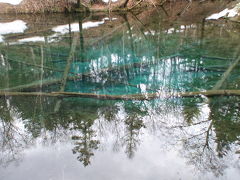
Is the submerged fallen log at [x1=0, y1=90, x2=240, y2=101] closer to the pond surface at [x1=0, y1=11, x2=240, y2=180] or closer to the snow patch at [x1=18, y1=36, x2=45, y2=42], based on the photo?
the pond surface at [x1=0, y1=11, x2=240, y2=180]

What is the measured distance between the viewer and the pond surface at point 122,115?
4488mm

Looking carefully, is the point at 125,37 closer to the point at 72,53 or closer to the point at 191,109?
the point at 72,53

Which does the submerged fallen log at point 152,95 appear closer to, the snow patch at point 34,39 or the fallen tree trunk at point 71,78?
the fallen tree trunk at point 71,78

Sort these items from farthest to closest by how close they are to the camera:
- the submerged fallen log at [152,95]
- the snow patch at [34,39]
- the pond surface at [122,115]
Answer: the snow patch at [34,39] < the submerged fallen log at [152,95] < the pond surface at [122,115]

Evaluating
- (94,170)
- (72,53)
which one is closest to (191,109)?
(94,170)

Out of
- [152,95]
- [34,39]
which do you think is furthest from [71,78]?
[34,39]

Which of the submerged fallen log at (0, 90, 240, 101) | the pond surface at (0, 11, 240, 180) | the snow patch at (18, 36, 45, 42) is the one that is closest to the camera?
the pond surface at (0, 11, 240, 180)

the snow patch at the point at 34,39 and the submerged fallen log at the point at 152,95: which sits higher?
the snow patch at the point at 34,39

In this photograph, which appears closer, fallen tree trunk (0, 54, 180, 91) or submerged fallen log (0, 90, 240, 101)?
submerged fallen log (0, 90, 240, 101)

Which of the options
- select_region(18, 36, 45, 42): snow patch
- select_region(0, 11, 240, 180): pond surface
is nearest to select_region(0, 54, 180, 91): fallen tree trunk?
select_region(0, 11, 240, 180): pond surface

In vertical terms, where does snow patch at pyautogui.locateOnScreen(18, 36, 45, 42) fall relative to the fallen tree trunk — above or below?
above

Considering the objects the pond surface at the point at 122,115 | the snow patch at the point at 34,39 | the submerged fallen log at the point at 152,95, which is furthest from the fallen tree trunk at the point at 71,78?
the snow patch at the point at 34,39

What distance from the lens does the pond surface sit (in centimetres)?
449

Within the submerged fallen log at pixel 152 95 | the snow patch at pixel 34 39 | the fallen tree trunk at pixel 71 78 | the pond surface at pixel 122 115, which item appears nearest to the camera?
the pond surface at pixel 122 115
